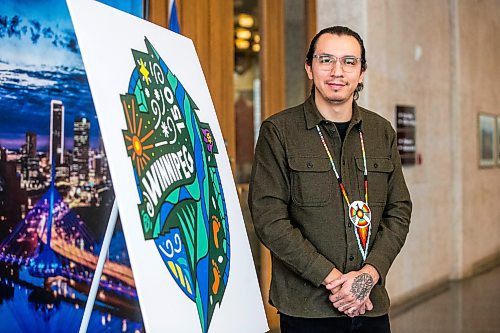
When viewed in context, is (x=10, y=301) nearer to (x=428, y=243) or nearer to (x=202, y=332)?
(x=202, y=332)

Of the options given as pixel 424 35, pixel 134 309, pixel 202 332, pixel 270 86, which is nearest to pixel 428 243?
pixel 424 35

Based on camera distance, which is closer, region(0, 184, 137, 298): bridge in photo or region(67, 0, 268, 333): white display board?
region(67, 0, 268, 333): white display board

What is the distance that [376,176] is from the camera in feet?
8.11

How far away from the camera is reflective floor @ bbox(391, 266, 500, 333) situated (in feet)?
19.0

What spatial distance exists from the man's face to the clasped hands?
0.55 meters

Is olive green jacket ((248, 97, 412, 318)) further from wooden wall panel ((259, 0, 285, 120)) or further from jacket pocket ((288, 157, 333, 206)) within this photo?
wooden wall panel ((259, 0, 285, 120))

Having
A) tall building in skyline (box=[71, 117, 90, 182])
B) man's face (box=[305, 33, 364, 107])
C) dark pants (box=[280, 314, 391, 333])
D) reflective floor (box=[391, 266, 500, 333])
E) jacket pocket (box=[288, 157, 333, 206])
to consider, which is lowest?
reflective floor (box=[391, 266, 500, 333])

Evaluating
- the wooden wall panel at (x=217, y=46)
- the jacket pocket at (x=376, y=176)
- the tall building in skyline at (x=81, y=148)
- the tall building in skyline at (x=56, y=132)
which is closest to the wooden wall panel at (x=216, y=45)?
the wooden wall panel at (x=217, y=46)

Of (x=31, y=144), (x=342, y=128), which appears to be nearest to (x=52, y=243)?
(x=31, y=144)

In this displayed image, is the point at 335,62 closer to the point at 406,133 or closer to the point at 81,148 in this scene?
the point at 81,148

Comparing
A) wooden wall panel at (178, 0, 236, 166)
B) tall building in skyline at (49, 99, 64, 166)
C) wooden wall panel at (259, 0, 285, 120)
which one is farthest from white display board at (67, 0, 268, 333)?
wooden wall panel at (259, 0, 285, 120)

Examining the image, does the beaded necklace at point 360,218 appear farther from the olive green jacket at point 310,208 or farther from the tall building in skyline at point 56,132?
the tall building in skyline at point 56,132

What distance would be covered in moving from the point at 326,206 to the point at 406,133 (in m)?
4.78

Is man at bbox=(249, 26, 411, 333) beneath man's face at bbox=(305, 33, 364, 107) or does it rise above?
beneath
